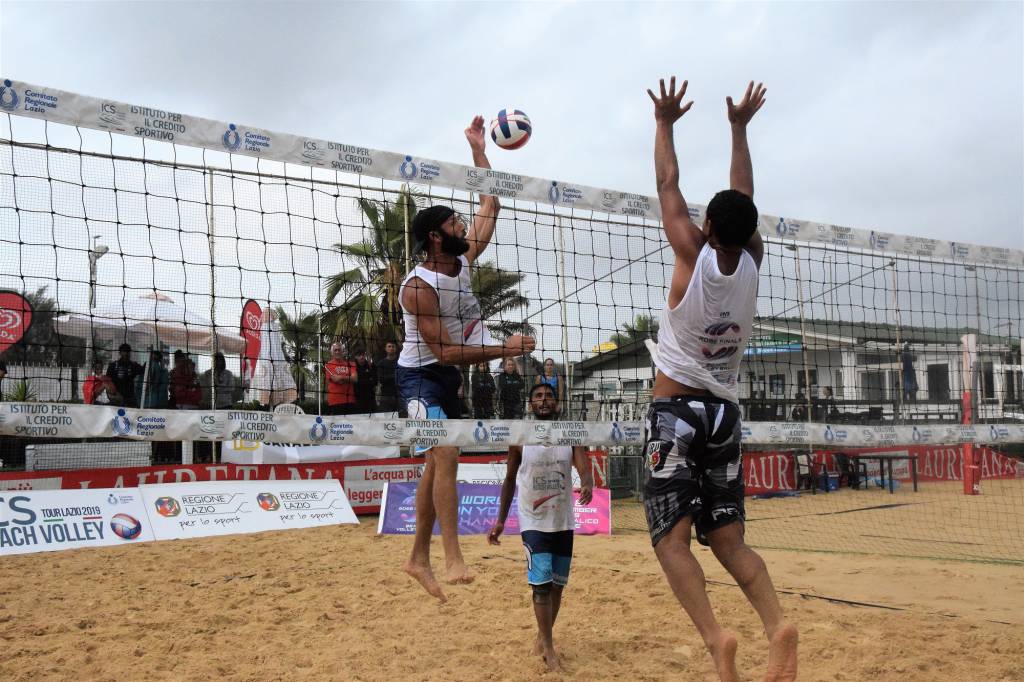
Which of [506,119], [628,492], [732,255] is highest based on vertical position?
[506,119]

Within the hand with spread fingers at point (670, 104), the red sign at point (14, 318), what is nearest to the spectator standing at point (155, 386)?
the red sign at point (14, 318)

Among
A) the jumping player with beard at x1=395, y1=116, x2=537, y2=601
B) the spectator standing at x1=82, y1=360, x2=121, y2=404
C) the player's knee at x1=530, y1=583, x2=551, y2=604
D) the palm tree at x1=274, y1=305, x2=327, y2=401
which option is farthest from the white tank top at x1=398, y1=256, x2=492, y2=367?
the spectator standing at x1=82, y1=360, x2=121, y2=404

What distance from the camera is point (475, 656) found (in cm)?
466

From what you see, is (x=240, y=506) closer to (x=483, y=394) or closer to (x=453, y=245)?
(x=483, y=394)

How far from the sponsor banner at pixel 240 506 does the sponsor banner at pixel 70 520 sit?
196 millimetres

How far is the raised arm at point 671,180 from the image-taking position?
124 inches

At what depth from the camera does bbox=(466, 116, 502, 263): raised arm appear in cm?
431

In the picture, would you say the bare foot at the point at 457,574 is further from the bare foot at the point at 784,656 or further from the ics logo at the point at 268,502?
the ics logo at the point at 268,502

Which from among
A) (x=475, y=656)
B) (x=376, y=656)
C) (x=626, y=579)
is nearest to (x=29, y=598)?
(x=376, y=656)

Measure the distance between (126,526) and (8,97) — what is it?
5126mm

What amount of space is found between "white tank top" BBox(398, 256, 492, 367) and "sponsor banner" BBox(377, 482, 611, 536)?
4.95 meters

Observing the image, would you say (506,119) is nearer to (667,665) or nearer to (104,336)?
(667,665)

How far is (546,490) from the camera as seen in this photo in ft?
15.8

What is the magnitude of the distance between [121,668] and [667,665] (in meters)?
2.80
